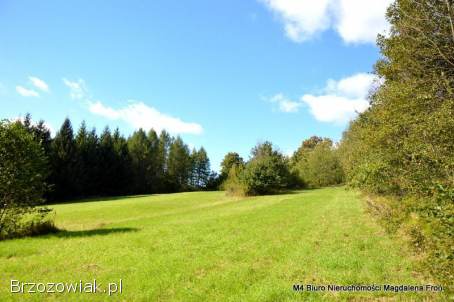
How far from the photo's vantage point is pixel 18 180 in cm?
1556

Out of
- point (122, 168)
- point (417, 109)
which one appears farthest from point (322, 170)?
point (417, 109)

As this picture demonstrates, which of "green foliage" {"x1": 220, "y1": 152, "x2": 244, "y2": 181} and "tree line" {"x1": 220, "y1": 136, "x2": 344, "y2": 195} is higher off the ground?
"green foliage" {"x1": 220, "y1": 152, "x2": 244, "y2": 181}

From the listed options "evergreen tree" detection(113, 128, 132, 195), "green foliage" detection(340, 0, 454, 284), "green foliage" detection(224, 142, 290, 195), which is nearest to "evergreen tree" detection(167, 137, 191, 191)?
"evergreen tree" detection(113, 128, 132, 195)

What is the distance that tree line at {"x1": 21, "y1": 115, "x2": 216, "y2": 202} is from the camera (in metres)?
54.3

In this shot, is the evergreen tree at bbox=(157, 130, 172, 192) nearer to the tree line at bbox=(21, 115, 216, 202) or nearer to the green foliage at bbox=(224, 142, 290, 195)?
the tree line at bbox=(21, 115, 216, 202)

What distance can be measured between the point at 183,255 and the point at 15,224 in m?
9.82

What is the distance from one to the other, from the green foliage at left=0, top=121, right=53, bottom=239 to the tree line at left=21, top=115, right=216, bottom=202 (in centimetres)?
2930

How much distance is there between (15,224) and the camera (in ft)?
50.2

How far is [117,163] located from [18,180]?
168ft

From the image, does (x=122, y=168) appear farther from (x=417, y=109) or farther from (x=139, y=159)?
(x=417, y=109)

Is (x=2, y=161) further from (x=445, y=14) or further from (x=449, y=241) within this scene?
(x=445, y=14)

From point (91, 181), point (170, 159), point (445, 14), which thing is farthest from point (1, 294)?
point (170, 159)

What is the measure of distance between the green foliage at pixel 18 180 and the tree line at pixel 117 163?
96.1ft

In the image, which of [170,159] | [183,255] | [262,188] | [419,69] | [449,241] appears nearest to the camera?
[449,241]
